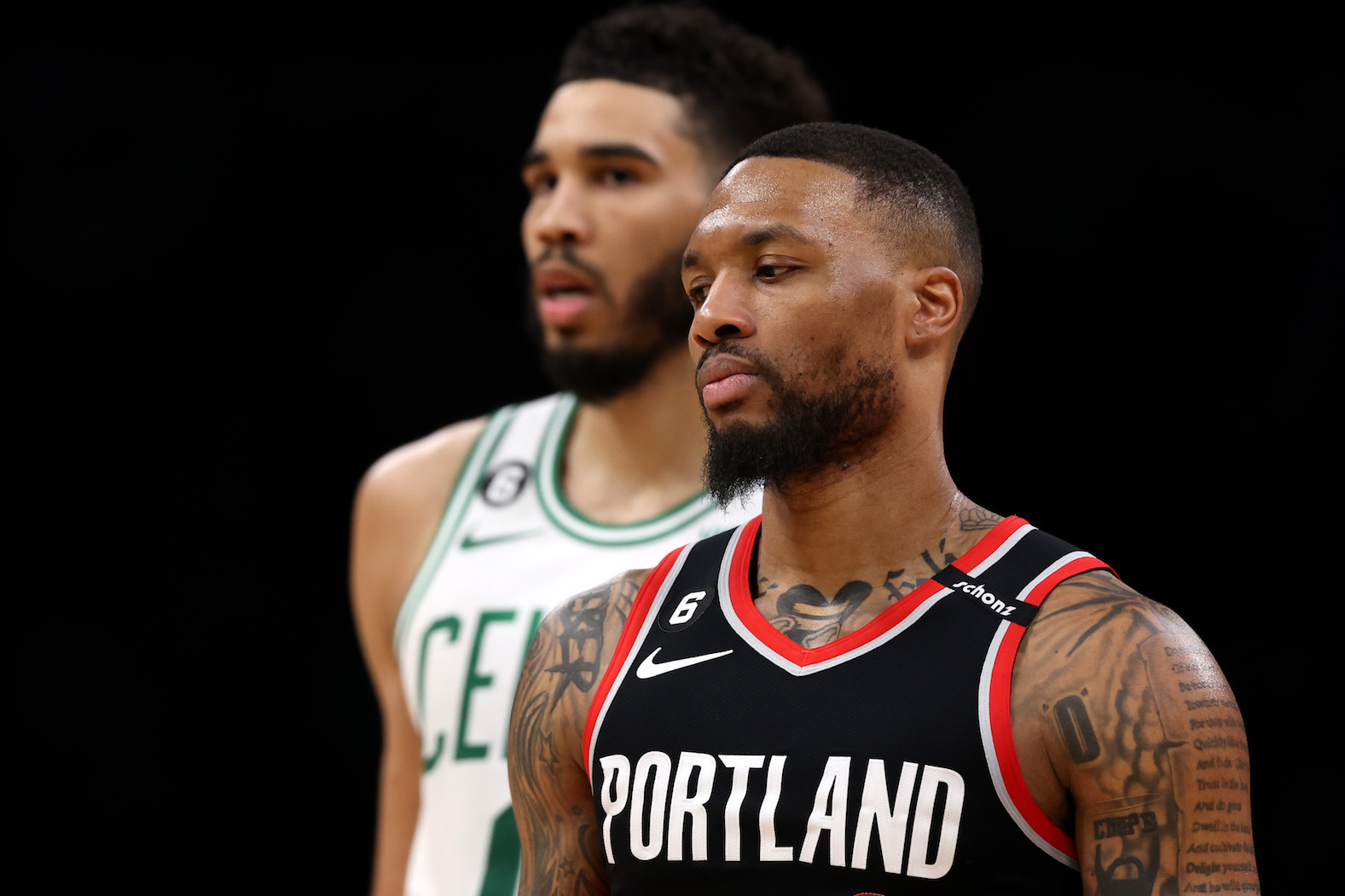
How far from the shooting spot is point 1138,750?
1538 mm

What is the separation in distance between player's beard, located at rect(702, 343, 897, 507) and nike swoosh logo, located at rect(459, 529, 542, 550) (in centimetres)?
128

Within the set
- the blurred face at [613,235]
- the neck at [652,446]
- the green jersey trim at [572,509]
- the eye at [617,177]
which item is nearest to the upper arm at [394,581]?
the green jersey trim at [572,509]

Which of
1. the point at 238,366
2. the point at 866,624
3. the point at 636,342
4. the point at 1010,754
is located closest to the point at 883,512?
the point at 866,624

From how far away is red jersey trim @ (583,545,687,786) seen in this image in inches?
71.6

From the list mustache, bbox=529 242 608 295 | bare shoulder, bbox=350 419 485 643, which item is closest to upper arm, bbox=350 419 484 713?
bare shoulder, bbox=350 419 485 643

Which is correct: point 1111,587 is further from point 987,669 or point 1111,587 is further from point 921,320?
point 921,320

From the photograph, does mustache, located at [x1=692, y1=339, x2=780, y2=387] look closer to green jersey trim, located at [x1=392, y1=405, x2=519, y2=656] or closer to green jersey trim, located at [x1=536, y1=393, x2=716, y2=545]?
green jersey trim, located at [x1=536, y1=393, x2=716, y2=545]

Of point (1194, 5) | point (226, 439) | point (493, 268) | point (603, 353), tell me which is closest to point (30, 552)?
point (226, 439)

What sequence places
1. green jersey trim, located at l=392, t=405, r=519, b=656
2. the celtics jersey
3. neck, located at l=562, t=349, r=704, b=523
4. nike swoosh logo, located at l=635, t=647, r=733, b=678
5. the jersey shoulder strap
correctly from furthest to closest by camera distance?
1. green jersey trim, located at l=392, t=405, r=519, b=656
2. neck, located at l=562, t=349, r=704, b=523
3. the celtics jersey
4. nike swoosh logo, located at l=635, t=647, r=733, b=678
5. the jersey shoulder strap

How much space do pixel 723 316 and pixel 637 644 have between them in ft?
1.39

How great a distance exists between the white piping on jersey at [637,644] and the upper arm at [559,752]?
0.04 m

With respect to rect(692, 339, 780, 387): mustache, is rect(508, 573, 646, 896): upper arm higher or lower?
lower

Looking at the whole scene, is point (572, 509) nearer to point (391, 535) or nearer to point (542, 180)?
point (391, 535)

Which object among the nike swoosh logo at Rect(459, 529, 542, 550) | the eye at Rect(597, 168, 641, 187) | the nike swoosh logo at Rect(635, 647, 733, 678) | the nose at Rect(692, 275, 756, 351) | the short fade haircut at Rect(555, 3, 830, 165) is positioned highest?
the short fade haircut at Rect(555, 3, 830, 165)
